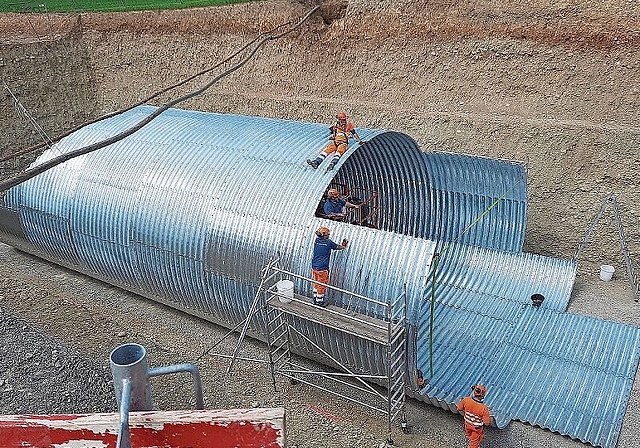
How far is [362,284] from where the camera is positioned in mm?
9586

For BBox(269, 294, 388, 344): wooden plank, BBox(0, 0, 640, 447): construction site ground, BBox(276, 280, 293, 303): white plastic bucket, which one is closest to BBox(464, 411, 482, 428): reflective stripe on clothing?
BBox(0, 0, 640, 447): construction site ground

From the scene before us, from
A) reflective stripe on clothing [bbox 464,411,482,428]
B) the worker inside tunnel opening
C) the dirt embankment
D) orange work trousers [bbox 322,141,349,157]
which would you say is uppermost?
the dirt embankment

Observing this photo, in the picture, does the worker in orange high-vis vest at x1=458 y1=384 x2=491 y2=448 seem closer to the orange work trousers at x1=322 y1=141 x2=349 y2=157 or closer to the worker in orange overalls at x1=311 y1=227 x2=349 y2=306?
the worker in orange overalls at x1=311 y1=227 x2=349 y2=306

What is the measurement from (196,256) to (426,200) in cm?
557

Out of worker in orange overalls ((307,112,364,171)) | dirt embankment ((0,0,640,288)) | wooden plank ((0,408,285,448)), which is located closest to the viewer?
wooden plank ((0,408,285,448))

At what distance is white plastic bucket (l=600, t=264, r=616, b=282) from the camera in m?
13.6

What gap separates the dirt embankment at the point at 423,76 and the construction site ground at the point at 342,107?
5 cm

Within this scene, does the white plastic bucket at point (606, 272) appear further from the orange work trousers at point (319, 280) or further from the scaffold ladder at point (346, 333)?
the orange work trousers at point (319, 280)

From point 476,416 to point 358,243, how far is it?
10.8 ft

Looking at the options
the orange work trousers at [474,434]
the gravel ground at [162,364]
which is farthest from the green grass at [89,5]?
the orange work trousers at [474,434]

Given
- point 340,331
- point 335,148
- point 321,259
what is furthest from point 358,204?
point 340,331

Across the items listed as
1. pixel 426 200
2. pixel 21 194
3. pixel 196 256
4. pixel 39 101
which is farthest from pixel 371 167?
pixel 39 101

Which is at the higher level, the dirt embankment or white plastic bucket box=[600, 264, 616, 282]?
the dirt embankment

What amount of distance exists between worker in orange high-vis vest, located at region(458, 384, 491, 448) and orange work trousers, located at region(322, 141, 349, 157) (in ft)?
16.7
